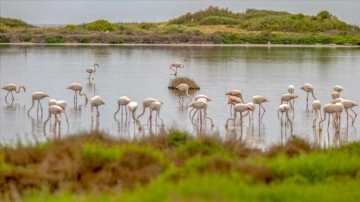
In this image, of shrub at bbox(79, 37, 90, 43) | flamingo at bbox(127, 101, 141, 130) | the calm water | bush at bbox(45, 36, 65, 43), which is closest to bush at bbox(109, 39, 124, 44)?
shrub at bbox(79, 37, 90, 43)

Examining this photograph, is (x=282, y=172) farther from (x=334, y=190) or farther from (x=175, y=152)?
(x=175, y=152)

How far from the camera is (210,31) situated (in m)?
76.9

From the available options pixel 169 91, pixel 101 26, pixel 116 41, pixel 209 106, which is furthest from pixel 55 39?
pixel 209 106

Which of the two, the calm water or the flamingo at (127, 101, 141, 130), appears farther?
the flamingo at (127, 101, 141, 130)

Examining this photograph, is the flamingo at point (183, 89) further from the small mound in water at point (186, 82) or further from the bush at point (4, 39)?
the bush at point (4, 39)

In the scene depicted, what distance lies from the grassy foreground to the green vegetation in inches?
2032

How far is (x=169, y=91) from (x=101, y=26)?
5376 cm

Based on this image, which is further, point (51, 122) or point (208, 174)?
point (51, 122)

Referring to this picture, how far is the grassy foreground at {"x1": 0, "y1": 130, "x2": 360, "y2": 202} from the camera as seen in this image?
707 cm

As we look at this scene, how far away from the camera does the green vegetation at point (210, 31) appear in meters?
63.4

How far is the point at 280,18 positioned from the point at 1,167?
76592mm

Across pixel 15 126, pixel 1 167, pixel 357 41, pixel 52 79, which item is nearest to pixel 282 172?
pixel 1 167

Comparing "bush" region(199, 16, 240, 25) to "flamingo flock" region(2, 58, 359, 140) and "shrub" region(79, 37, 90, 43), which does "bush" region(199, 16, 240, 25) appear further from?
"flamingo flock" region(2, 58, 359, 140)

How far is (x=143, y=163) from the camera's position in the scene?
906 centimetres
